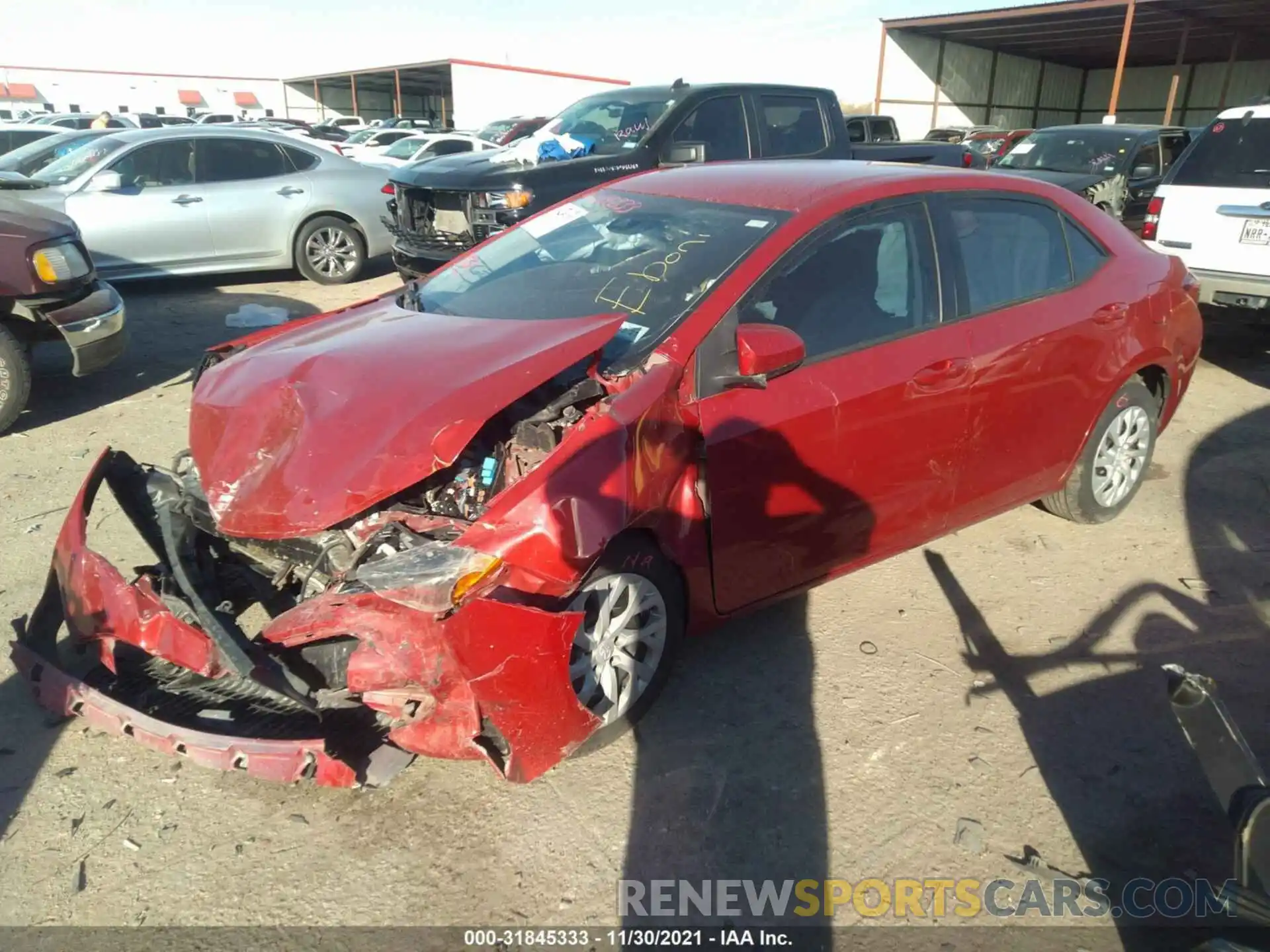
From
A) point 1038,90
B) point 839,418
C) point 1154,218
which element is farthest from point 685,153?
point 1038,90

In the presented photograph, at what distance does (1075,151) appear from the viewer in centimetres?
1075

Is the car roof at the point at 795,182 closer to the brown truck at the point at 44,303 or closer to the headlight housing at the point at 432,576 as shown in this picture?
the headlight housing at the point at 432,576

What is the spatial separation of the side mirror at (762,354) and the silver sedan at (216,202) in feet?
24.9

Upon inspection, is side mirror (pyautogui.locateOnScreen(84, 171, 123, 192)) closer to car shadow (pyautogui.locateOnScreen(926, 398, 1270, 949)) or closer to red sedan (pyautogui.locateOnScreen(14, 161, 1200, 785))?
red sedan (pyautogui.locateOnScreen(14, 161, 1200, 785))

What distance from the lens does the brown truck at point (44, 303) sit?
5383mm

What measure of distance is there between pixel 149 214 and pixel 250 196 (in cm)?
97

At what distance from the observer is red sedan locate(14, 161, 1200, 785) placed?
8.11ft

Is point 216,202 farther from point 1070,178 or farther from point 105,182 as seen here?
point 1070,178

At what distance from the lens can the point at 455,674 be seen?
2369mm

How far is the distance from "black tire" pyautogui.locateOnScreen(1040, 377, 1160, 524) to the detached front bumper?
2.82 m

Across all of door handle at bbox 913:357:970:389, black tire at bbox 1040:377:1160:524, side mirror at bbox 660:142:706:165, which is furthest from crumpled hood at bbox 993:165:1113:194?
door handle at bbox 913:357:970:389

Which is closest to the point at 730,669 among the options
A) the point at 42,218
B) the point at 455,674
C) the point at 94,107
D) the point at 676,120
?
the point at 455,674

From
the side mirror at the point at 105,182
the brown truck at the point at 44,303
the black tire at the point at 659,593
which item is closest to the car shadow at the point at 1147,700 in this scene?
the black tire at the point at 659,593

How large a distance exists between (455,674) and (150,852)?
1048 mm
